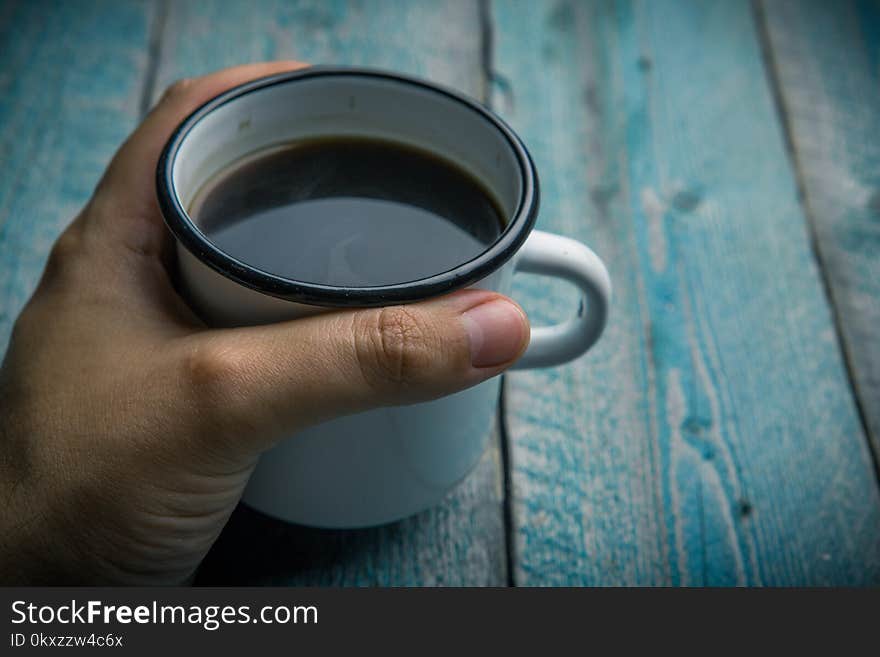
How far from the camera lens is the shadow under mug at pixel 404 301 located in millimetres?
464

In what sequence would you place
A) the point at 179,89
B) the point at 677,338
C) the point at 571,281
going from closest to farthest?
the point at 571,281 < the point at 179,89 < the point at 677,338

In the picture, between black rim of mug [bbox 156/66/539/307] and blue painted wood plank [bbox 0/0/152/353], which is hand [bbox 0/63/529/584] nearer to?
black rim of mug [bbox 156/66/539/307]

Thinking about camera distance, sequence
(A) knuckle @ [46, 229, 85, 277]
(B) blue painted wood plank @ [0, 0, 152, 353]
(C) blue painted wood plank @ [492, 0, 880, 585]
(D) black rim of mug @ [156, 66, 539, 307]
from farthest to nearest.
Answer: (B) blue painted wood plank @ [0, 0, 152, 353], (C) blue painted wood plank @ [492, 0, 880, 585], (A) knuckle @ [46, 229, 85, 277], (D) black rim of mug @ [156, 66, 539, 307]

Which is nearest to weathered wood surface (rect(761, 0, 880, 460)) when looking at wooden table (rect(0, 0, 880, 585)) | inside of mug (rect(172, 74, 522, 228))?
wooden table (rect(0, 0, 880, 585))

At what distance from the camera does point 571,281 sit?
1.78 ft

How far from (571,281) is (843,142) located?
0.52 metres

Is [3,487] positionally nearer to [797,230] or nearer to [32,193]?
[32,193]

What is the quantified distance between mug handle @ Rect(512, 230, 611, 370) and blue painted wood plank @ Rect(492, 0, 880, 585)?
136 millimetres

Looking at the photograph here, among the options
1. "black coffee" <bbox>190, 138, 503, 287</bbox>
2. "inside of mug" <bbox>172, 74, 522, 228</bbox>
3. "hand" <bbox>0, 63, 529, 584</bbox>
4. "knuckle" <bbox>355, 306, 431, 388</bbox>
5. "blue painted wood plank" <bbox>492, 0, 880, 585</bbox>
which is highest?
"inside of mug" <bbox>172, 74, 522, 228</bbox>

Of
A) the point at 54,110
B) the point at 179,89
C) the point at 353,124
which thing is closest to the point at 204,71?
the point at 54,110

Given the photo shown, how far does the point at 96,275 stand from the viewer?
540mm

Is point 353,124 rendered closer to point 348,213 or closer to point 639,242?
point 348,213

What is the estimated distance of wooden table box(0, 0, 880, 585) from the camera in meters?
0.65

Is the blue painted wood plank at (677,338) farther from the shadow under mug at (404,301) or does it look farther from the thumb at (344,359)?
the thumb at (344,359)
